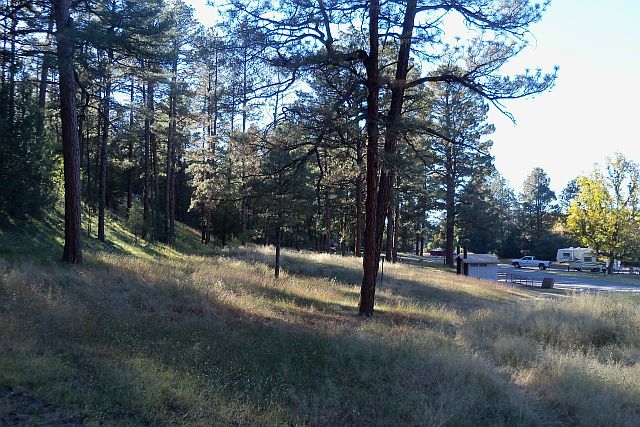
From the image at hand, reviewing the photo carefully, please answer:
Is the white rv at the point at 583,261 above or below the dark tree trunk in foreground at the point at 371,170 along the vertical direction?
below

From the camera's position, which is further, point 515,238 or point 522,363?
point 515,238

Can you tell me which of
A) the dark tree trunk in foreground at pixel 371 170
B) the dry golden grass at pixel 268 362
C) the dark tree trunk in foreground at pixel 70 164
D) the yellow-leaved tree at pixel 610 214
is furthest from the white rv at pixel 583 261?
the dark tree trunk in foreground at pixel 70 164

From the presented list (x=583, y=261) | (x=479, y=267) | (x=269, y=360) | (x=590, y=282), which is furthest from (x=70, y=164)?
(x=583, y=261)

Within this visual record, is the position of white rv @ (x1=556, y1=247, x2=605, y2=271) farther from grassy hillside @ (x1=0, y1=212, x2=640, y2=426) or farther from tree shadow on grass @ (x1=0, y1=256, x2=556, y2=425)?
tree shadow on grass @ (x1=0, y1=256, x2=556, y2=425)

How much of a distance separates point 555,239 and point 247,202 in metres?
74.3

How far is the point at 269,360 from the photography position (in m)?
6.90

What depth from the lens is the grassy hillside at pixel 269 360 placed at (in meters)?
5.09

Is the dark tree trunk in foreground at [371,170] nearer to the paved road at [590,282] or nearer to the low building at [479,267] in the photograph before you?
the paved road at [590,282]

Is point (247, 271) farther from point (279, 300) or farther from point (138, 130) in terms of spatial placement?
point (138, 130)

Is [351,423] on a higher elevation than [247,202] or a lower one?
lower

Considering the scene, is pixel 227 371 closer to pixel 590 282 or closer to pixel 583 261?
pixel 590 282

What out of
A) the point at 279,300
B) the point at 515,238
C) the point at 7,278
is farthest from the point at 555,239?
the point at 7,278

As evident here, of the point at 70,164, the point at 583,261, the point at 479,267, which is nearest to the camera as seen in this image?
the point at 70,164

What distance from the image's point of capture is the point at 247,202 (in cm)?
1586
